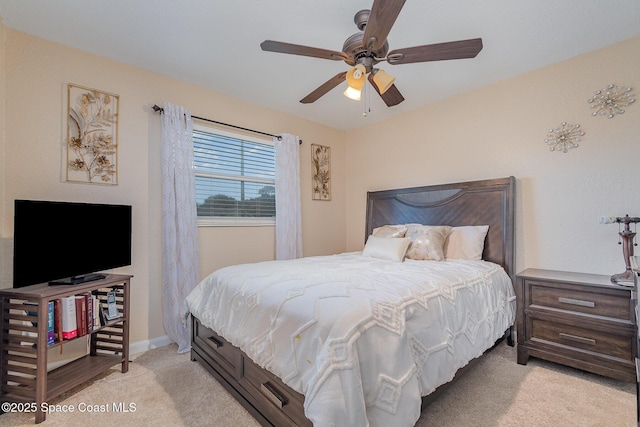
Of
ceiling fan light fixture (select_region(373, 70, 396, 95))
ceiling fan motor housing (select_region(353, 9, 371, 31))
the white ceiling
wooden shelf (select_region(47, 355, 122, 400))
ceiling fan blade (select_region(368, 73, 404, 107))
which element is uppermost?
the white ceiling

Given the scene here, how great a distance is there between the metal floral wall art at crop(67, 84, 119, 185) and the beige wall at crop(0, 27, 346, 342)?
0.05m

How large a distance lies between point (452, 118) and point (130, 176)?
3425mm

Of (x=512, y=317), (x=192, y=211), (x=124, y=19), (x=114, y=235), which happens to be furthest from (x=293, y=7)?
(x=512, y=317)

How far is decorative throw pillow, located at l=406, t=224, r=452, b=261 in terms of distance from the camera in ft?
8.95

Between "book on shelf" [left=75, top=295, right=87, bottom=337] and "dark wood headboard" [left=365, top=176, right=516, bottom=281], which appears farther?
"dark wood headboard" [left=365, top=176, right=516, bottom=281]

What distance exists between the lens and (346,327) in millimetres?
1179

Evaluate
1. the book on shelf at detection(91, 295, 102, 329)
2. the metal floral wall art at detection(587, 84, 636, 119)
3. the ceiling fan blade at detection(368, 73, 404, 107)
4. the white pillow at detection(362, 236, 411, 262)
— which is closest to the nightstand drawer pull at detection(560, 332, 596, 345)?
the white pillow at detection(362, 236, 411, 262)

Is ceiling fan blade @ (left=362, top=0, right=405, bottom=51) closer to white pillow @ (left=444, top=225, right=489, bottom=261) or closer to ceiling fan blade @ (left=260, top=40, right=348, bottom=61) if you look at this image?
ceiling fan blade @ (left=260, top=40, right=348, bottom=61)

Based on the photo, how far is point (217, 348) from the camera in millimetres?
2020

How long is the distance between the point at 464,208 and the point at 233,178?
8.53 ft

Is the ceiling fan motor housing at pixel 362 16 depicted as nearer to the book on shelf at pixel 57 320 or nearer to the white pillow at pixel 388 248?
the white pillow at pixel 388 248

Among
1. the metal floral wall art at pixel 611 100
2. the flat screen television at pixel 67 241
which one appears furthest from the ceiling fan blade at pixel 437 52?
the flat screen television at pixel 67 241

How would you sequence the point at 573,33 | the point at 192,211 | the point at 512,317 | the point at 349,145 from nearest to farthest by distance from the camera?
1. the point at 573,33
2. the point at 512,317
3. the point at 192,211
4. the point at 349,145

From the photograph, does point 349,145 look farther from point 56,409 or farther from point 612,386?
point 56,409
